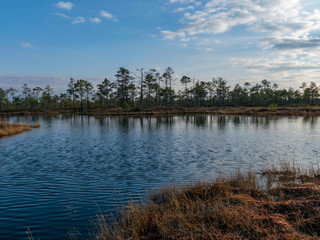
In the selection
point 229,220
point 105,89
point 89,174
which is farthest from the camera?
point 105,89

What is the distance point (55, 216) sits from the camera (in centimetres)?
925

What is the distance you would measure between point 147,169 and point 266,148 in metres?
13.7

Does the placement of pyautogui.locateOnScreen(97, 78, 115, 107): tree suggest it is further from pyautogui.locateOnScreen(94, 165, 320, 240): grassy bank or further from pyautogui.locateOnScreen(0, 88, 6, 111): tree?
pyautogui.locateOnScreen(94, 165, 320, 240): grassy bank

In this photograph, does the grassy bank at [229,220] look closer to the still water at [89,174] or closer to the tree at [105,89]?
the still water at [89,174]

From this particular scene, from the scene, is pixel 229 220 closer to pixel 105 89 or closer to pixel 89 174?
pixel 89 174

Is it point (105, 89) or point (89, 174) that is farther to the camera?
point (105, 89)

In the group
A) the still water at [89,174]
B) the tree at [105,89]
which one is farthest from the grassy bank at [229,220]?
the tree at [105,89]

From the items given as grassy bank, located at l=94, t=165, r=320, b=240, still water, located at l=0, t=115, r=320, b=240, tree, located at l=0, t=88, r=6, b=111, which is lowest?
still water, located at l=0, t=115, r=320, b=240

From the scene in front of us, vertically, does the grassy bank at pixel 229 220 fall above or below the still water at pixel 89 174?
above

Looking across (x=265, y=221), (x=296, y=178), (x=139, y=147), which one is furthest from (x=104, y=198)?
(x=139, y=147)

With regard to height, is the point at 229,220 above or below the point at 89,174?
above

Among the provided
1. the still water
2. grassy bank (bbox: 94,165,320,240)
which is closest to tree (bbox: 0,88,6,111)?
the still water

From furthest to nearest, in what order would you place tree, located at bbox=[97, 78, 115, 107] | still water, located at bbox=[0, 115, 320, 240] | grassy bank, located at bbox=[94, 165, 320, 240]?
tree, located at bbox=[97, 78, 115, 107]
still water, located at bbox=[0, 115, 320, 240]
grassy bank, located at bbox=[94, 165, 320, 240]

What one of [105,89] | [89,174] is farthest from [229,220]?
[105,89]
